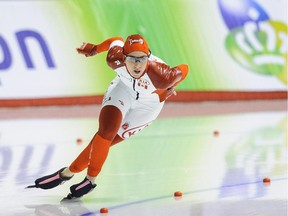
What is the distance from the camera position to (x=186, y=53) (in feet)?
44.2

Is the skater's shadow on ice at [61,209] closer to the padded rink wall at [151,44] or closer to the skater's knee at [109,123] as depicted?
the skater's knee at [109,123]

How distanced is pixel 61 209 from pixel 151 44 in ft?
24.1

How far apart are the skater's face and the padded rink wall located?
6.49 meters

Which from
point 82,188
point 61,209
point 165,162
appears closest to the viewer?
point 61,209

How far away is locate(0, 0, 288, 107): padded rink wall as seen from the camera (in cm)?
1275

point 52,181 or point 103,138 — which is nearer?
point 103,138

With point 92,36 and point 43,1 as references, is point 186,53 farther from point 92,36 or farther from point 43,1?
point 43,1

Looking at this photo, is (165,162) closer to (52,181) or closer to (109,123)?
(52,181)

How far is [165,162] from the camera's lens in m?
8.47

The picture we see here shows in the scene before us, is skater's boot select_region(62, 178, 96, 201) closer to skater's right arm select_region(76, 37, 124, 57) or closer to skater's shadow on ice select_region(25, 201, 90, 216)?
skater's shadow on ice select_region(25, 201, 90, 216)

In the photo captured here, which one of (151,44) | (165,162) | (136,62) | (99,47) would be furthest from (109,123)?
(151,44)

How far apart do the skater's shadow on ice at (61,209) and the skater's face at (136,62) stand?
1027 mm

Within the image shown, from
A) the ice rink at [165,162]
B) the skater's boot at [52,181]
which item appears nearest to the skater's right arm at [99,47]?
the skater's boot at [52,181]

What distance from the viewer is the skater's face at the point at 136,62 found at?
20.7 ft
